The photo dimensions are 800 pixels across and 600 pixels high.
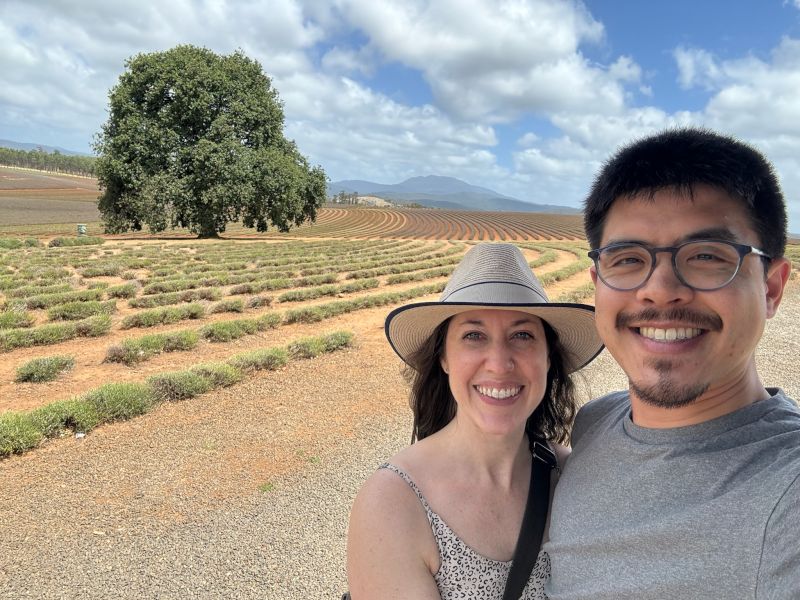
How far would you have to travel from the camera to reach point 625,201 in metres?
1.61

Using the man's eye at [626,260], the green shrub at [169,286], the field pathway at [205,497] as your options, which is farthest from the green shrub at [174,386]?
the green shrub at [169,286]

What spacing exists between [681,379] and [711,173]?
596mm

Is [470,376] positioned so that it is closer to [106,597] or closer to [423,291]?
[106,597]

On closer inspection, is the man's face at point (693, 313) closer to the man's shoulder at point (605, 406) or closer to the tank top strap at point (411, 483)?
the man's shoulder at point (605, 406)

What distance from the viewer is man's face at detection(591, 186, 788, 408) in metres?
1.40

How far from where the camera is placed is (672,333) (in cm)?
145

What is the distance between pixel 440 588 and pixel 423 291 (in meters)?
13.7

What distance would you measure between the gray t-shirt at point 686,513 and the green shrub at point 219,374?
20.0ft

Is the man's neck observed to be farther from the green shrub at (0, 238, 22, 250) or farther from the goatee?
the green shrub at (0, 238, 22, 250)

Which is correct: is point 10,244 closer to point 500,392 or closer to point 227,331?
point 227,331

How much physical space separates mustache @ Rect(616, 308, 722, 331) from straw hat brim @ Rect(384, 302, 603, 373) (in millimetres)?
386

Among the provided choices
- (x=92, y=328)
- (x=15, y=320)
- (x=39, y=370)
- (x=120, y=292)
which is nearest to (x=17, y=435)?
(x=39, y=370)

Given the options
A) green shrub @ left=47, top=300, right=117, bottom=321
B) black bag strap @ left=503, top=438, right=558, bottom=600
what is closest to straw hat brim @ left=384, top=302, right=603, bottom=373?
black bag strap @ left=503, top=438, right=558, bottom=600

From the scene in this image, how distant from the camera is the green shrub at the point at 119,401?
5.73 meters
